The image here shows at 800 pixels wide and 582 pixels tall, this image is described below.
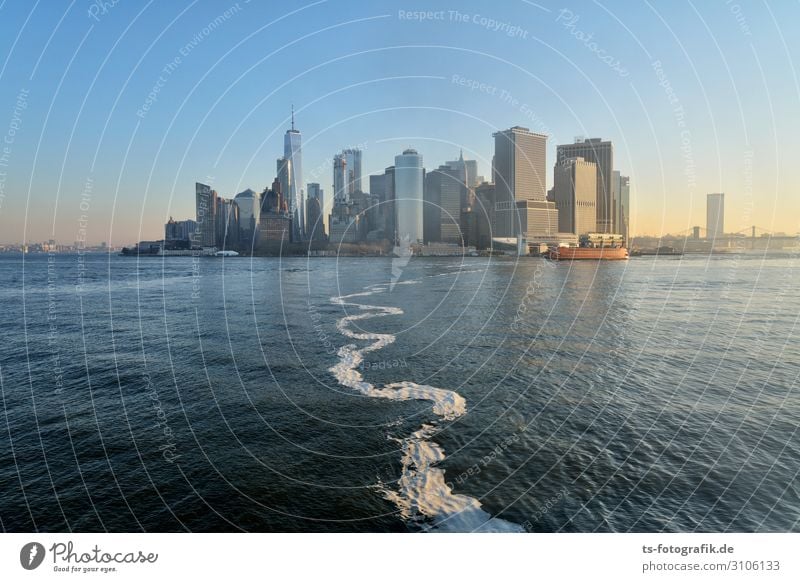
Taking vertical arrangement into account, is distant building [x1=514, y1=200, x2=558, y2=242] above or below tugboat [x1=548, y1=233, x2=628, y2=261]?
above

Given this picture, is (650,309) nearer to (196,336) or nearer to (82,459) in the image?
(196,336)

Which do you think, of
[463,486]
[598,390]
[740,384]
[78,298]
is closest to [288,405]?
[463,486]

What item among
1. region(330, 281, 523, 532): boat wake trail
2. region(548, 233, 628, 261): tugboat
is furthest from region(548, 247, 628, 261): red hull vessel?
region(330, 281, 523, 532): boat wake trail

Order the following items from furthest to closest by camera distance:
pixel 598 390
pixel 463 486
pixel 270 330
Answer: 1. pixel 270 330
2. pixel 598 390
3. pixel 463 486
